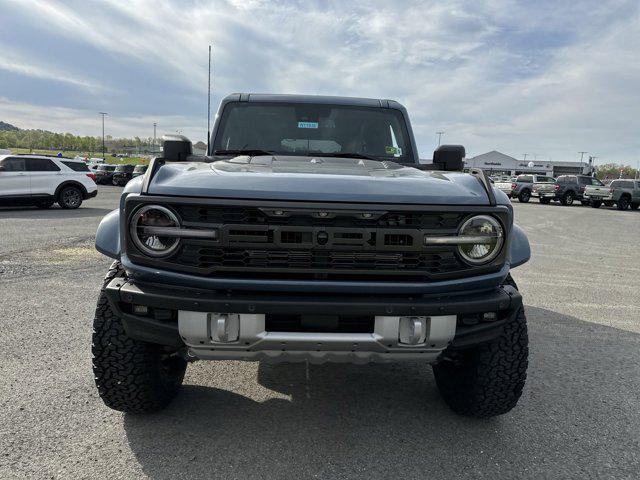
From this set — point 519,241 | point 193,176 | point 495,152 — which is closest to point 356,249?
point 193,176

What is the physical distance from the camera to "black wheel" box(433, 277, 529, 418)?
8.52 ft

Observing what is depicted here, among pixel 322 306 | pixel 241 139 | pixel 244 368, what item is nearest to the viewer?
pixel 322 306

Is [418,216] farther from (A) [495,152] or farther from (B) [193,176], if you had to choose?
(A) [495,152]

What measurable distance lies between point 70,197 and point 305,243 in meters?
15.2

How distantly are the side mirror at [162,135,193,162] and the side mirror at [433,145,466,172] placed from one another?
187 cm

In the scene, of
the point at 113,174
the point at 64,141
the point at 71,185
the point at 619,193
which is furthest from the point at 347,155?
the point at 64,141

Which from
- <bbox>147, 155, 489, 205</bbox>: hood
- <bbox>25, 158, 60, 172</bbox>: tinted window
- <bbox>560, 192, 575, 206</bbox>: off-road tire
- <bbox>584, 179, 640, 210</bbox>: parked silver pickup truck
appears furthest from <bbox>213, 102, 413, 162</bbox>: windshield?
<bbox>560, 192, 575, 206</bbox>: off-road tire

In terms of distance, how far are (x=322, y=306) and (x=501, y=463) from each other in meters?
1.24

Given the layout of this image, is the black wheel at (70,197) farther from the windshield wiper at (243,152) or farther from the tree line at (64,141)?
the tree line at (64,141)

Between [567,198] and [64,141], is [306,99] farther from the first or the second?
[64,141]

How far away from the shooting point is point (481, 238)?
90.0 inches

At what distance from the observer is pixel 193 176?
2.32 m

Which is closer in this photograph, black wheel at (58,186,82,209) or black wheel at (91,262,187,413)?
black wheel at (91,262,187,413)

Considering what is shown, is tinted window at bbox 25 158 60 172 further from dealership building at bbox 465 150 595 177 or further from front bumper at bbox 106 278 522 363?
dealership building at bbox 465 150 595 177
